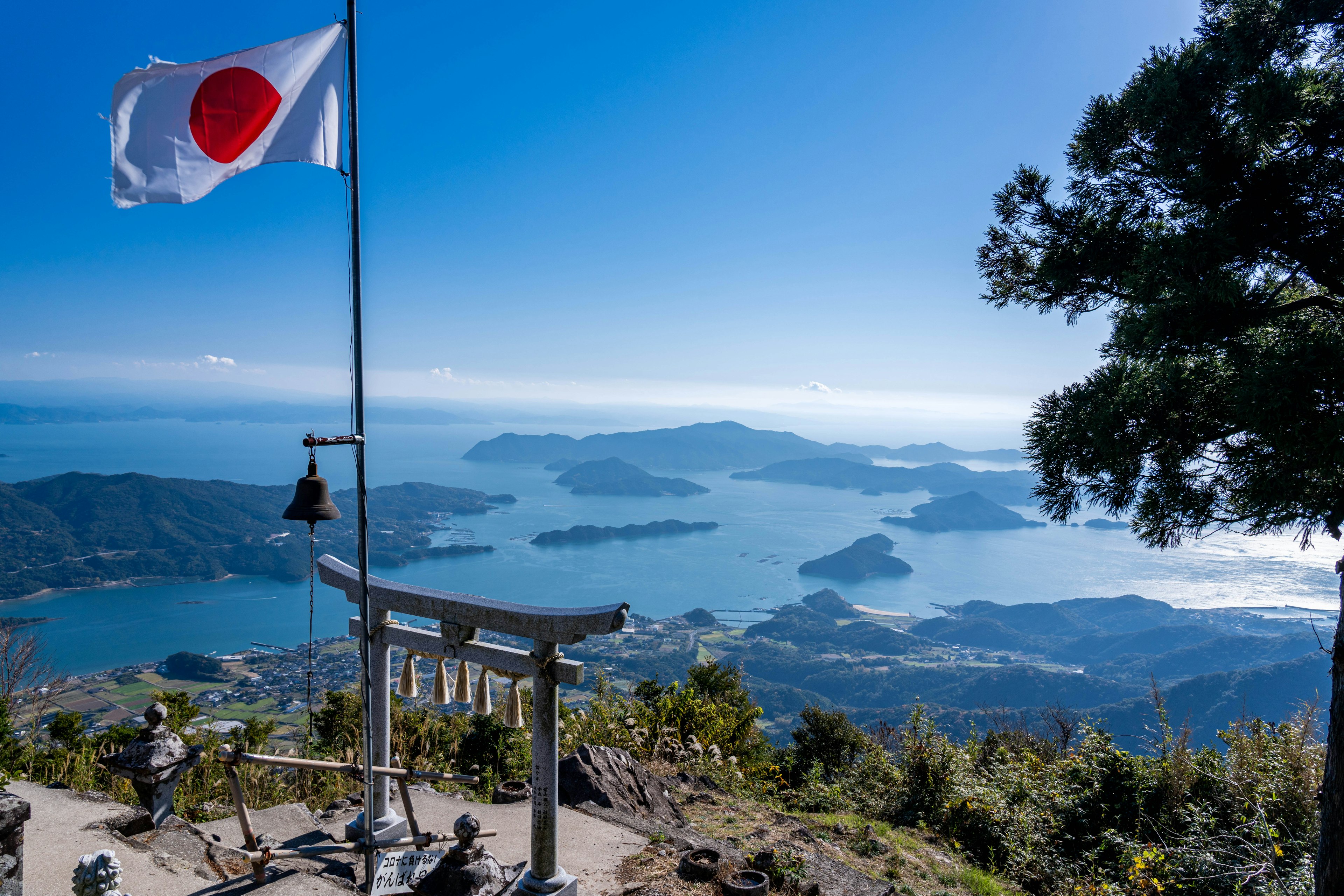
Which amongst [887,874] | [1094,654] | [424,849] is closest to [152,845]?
[424,849]

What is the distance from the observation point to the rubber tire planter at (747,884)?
13.1ft

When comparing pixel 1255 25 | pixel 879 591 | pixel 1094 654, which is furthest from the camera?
pixel 879 591

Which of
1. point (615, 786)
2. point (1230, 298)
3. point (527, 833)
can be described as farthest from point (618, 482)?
point (1230, 298)

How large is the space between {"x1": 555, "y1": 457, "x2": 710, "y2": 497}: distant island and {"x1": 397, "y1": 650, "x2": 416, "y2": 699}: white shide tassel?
128 m

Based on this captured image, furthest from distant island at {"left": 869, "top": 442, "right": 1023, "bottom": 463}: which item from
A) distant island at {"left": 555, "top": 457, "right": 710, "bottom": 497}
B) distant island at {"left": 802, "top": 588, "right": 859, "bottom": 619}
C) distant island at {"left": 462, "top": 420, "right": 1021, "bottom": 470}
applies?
distant island at {"left": 802, "top": 588, "right": 859, "bottom": 619}

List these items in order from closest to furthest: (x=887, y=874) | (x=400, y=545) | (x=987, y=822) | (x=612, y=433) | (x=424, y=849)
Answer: (x=424, y=849) → (x=887, y=874) → (x=987, y=822) → (x=400, y=545) → (x=612, y=433)

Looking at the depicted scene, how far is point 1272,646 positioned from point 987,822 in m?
55.3

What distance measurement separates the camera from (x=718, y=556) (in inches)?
3433

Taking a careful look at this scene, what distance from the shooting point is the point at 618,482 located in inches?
5340

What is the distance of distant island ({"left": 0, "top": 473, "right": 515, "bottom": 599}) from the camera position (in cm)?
5159

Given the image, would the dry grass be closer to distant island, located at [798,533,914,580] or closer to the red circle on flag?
the red circle on flag

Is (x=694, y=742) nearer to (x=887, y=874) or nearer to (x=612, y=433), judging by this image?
(x=887, y=874)

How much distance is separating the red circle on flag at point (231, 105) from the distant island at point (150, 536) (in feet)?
171

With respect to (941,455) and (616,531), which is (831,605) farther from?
(941,455)
